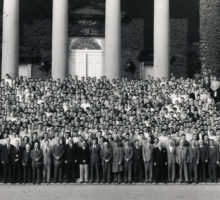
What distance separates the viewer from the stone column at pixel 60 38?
3609 cm

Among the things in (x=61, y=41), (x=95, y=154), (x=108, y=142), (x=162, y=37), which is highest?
(x=162, y=37)

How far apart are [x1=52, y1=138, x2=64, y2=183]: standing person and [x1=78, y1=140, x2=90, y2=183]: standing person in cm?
79

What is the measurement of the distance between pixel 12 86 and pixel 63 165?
7856 millimetres

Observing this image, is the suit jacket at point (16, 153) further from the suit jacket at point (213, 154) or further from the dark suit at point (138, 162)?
the suit jacket at point (213, 154)

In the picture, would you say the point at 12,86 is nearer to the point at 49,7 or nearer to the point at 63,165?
the point at 63,165

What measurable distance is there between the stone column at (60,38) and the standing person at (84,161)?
11939 mm

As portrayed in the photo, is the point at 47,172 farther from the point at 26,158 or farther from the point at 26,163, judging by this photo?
the point at 26,158

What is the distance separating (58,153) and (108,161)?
2.12 m

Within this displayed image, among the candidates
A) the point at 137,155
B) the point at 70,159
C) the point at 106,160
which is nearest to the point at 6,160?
the point at 70,159

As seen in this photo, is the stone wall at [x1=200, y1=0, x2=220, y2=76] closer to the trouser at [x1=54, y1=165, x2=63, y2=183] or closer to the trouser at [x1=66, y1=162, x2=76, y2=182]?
the trouser at [x1=66, y1=162, x2=76, y2=182]

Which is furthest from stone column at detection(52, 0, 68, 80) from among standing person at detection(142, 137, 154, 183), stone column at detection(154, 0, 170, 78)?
standing person at detection(142, 137, 154, 183)

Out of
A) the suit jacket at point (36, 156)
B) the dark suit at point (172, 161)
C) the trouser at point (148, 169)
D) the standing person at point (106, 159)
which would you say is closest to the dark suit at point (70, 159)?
the suit jacket at point (36, 156)

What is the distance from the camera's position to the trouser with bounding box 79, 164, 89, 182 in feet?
81.3

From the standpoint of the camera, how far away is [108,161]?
24656mm
